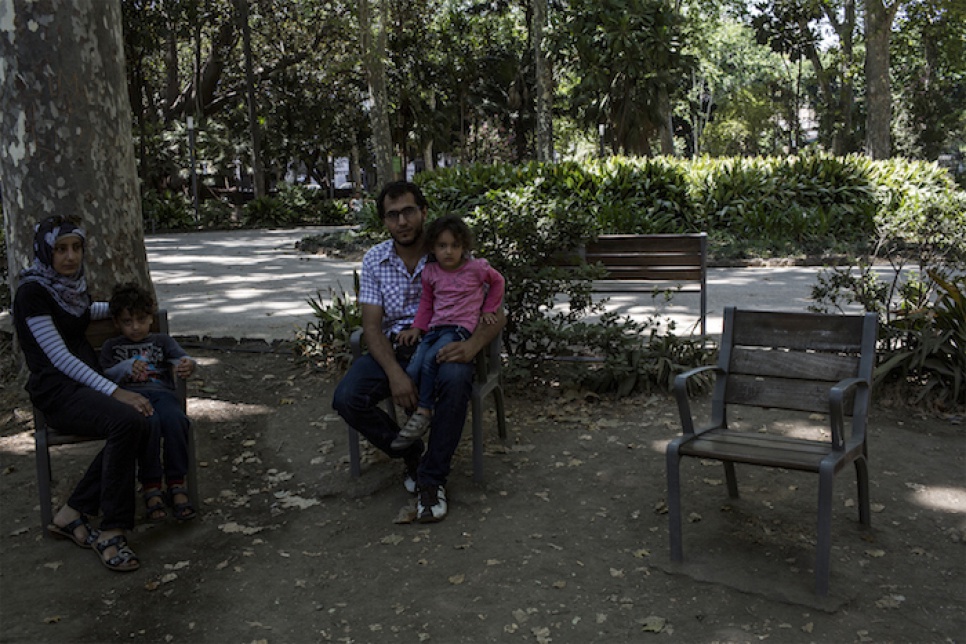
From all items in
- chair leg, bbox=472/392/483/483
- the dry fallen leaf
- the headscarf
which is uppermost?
the headscarf

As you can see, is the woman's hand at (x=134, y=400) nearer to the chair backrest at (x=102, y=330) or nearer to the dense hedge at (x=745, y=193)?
the chair backrest at (x=102, y=330)

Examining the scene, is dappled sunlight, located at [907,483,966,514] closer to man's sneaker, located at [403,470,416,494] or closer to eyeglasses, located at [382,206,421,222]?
man's sneaker, located at [403,470,416,494]

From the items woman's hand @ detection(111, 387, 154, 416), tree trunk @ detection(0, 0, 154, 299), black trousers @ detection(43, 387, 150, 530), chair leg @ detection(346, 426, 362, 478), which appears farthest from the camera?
tree trunk @ detection(0, 0, 154, 299)

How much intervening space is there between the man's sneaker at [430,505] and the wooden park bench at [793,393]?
108 cm

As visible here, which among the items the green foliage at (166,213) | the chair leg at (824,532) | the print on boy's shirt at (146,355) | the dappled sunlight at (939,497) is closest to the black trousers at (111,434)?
the print on boy's shirt at (146,355)

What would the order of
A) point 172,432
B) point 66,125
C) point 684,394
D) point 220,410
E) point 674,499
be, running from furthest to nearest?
point 220,410 → point 66,125 → point 172,432 → point 684,394 → point 674,499

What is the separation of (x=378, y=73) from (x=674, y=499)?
69.2ft

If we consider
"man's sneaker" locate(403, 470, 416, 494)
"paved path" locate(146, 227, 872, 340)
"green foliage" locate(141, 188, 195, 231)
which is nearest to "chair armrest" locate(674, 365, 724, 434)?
"man's sneaker" locate(403, 470, 416, 494)

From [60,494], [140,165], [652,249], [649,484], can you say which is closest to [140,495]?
[60,494]

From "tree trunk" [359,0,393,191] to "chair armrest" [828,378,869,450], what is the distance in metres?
19.0

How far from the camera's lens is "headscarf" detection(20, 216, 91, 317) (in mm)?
4117

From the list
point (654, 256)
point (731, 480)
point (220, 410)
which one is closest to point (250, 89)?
point (654, 256)

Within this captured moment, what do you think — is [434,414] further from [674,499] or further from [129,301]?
[129,301]

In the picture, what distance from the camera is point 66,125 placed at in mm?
5777
